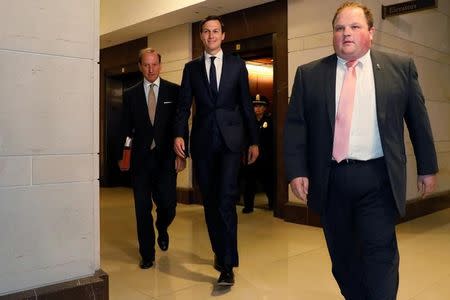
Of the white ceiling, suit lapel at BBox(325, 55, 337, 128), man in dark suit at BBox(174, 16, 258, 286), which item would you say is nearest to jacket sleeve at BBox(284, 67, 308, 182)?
suit lapel at BBox(325, 55, 337, 128)

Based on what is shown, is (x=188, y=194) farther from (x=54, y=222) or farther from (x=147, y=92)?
(x=54, y=222)

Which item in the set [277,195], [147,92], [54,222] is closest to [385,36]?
[277,195]

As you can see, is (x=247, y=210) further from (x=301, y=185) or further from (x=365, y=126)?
(x=365, y=126)

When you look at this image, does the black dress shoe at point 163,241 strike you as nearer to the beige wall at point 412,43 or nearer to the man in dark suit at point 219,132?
the man in dark suit at point 219,132

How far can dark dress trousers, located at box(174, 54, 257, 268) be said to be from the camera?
284 cm

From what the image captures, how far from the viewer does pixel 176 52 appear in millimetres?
6469

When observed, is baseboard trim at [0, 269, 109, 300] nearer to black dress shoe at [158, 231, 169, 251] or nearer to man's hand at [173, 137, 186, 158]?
man's hand at [173, 137, 186, 158]

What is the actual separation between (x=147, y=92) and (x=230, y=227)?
1229mm

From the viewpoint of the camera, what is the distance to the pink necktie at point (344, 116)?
1.94 meters

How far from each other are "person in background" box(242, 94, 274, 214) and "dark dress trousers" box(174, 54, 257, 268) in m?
2.63

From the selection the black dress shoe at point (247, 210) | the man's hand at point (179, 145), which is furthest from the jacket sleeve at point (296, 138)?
the black dress shoe at point (247, 210)

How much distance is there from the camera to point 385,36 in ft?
15.5

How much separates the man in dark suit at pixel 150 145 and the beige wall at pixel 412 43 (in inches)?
78.1

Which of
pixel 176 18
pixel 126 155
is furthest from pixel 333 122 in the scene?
pixel 176 18
